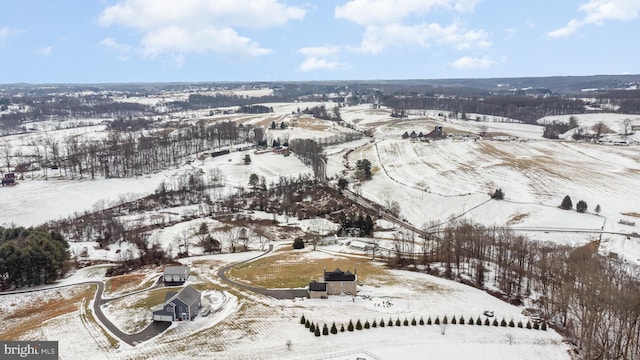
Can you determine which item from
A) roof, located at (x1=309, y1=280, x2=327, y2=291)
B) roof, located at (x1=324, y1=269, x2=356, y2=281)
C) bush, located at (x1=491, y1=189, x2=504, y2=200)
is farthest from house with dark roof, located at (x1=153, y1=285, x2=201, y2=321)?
bush, located at (x1=491, y1=189, x2=504, y2=200)

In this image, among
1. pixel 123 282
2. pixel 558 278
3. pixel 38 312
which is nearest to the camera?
pixel 38 312

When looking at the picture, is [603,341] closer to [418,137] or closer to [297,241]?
[297,241]

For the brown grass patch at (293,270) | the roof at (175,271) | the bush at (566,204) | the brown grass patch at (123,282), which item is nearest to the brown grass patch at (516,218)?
the bush at (566,204)

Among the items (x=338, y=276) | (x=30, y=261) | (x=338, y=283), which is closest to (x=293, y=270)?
(x=338, y=276)

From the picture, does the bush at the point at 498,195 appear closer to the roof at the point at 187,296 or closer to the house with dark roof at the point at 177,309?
the roof at the point at 187,296

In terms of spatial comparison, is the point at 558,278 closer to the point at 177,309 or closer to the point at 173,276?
the point at 177,309

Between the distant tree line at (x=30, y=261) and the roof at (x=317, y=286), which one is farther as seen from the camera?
the distant tree line at (x=30, y=261)
